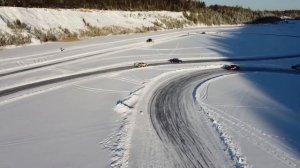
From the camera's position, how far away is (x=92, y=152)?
1794 centimetres

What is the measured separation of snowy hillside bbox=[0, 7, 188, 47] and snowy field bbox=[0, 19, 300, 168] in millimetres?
5526

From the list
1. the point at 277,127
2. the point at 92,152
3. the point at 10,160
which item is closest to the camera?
the point at 10,160

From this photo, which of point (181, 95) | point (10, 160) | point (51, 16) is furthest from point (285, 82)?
point (51, 16)

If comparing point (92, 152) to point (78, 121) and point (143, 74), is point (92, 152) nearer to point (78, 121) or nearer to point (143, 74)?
point (78, 121)

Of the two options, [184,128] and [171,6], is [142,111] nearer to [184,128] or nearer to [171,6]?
[184,128]

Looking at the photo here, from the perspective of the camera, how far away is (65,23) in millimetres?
62688

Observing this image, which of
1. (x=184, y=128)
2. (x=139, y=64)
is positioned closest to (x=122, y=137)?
(x=184, y=128)

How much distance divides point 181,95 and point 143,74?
28.2 ft

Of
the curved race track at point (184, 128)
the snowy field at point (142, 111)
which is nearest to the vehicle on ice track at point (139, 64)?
the snowy field at point (142, 111)

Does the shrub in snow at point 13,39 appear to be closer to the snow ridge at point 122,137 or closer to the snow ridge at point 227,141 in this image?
the snow ridge at point 122,137

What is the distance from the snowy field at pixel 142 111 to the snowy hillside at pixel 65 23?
18.1 ft

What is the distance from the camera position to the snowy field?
58.9 feet

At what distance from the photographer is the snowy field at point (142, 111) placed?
58.9 ft

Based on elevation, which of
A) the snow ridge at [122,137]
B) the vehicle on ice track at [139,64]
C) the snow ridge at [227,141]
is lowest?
the snow ridge at [227,141]
